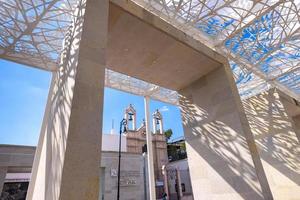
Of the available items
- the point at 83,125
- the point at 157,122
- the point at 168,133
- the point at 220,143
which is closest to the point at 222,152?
the point at 220,143

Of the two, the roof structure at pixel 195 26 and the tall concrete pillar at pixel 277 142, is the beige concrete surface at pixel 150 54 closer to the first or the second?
the roof structure at pixel 195 26

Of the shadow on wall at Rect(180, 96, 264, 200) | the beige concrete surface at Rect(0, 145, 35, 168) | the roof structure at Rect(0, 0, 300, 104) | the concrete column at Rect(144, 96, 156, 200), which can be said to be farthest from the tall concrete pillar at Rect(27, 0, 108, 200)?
the beige concrete surface at Rect(0, 145, 35, 168)

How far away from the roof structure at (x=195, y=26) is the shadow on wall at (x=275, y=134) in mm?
4387

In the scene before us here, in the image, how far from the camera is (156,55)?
21.7 feet

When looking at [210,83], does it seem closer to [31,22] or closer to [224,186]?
[224,186]

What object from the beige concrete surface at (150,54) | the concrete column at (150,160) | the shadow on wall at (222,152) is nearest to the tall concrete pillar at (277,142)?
the shadow on wall at (222,152)

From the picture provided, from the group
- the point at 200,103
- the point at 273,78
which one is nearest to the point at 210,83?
the point at 200,103

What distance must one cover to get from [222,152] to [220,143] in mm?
323

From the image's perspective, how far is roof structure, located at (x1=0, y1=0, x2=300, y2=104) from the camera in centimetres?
1022

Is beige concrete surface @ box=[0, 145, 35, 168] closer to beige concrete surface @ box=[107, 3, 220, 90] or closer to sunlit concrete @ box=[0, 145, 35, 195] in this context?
sunlit concrete @ box=[0, 145, 35, 195]

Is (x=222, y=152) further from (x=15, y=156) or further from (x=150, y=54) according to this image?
(x=15, y=156)

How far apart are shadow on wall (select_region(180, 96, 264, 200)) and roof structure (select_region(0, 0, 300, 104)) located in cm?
629

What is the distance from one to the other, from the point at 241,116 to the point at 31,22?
37.5 ft

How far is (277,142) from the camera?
423 inches
